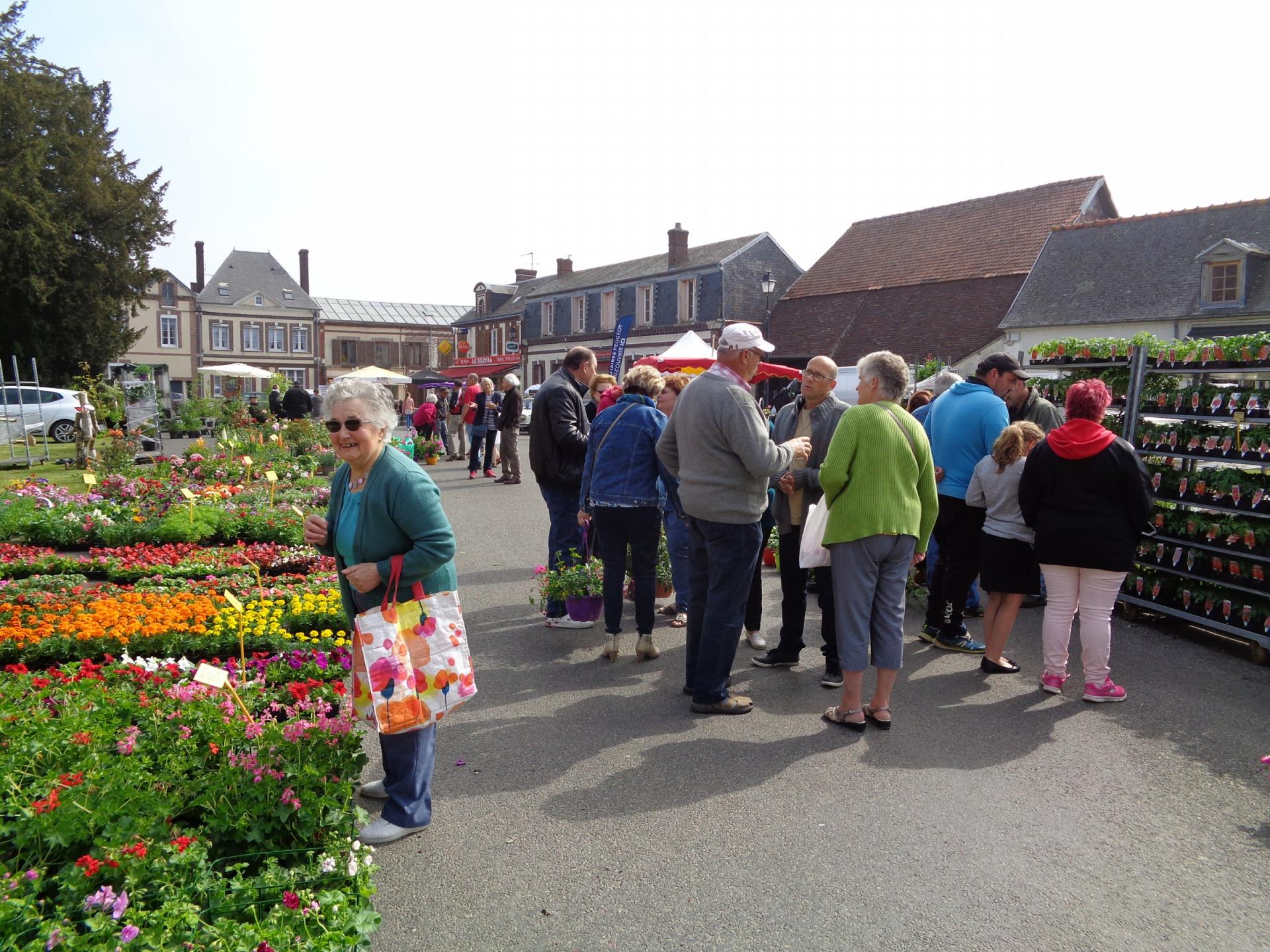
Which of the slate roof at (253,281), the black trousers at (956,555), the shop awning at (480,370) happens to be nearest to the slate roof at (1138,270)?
the black trousers at (956,555)

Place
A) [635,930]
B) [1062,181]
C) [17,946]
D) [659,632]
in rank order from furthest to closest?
[1062,181], [659,632], [635,930], [17,946]

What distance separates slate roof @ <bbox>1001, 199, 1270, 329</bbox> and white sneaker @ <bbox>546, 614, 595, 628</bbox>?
2550 cm

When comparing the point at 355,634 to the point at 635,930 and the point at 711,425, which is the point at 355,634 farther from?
the point at 711,425

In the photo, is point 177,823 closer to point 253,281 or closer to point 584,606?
point 584,606

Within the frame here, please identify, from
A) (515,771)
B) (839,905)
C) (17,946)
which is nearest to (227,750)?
(17,946)

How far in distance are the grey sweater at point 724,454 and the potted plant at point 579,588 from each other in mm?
1884

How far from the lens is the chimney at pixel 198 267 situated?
69.4 m

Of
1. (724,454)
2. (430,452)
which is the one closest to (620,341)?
(430,452)

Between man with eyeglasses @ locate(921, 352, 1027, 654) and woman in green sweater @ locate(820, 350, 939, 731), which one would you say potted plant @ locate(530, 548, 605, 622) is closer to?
woman in green sweater @ locate(820, 350, 939, 731)

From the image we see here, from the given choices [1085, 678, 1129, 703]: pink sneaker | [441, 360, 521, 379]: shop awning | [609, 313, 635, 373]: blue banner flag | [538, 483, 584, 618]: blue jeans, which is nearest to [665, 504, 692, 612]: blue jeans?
[538, 483, 584, 618]: blue jeans

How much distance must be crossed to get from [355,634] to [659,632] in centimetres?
361

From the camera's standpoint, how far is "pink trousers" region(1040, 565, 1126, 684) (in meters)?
5.16

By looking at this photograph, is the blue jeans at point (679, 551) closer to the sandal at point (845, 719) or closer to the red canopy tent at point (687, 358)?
the sandal at point (845, 719)

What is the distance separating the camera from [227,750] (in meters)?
3.43
